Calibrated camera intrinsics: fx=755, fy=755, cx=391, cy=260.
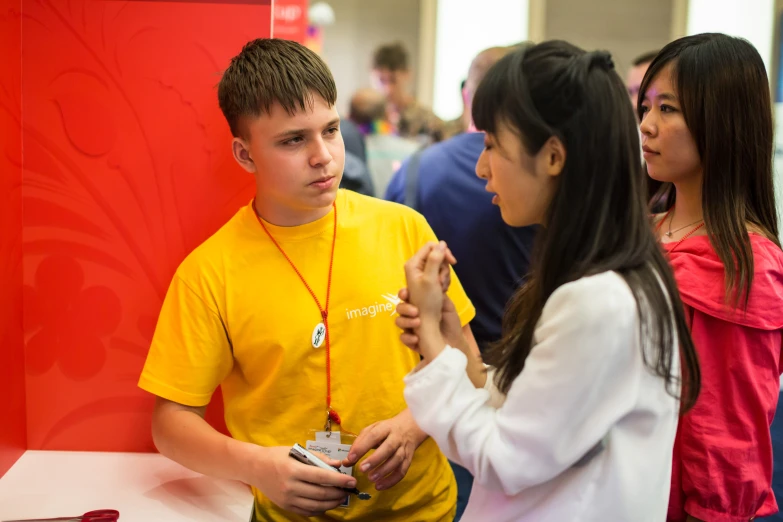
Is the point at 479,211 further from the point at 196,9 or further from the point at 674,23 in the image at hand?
the point at 674,23

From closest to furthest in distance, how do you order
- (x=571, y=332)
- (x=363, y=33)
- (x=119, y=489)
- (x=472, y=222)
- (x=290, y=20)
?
1. (x=571, y=332)
2. (x=119, y=489)
3. (x=290, y=20)
4. (x=472, y=222)
5. (x=363, y=33)

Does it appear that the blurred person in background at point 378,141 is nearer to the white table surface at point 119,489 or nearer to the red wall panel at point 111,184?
the red wall panel at point 111,184

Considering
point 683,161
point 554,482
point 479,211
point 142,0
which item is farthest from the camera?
point 479,211

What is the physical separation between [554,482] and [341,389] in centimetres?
62

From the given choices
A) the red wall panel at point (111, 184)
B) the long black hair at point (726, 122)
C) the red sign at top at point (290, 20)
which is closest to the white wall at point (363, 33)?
the red sign at top at point (290, 20)

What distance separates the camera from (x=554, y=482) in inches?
44.6

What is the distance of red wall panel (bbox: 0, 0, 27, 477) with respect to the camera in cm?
172

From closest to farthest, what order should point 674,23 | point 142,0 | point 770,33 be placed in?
point 142,0 < point 770,33 < point 674,23

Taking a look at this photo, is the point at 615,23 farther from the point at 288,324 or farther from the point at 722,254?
the point at 288,324

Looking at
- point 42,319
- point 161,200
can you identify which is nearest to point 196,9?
point 161,200

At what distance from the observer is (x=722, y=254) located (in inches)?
60.1

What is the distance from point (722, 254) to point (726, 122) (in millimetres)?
286

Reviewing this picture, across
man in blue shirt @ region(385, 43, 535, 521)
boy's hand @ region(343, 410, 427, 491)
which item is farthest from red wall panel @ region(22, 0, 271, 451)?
man in blue shirt @ region(385, 43, 535, 521)

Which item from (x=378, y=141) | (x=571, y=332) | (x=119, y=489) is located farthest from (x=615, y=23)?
(x=571, y=332)
